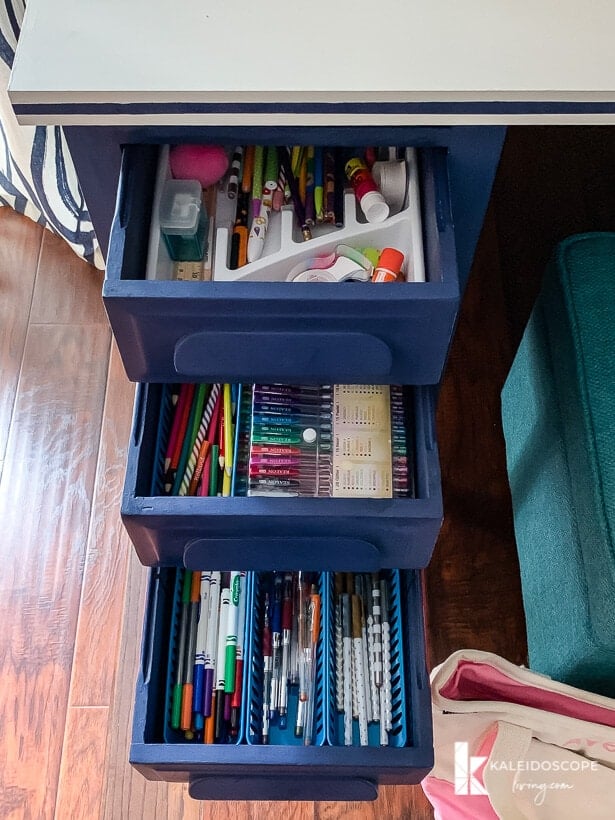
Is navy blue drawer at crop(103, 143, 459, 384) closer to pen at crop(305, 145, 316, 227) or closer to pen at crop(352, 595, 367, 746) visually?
pen at crop(305, 145, 316, 227)

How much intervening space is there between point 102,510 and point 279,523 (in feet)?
1.95

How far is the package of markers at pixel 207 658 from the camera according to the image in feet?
3.14

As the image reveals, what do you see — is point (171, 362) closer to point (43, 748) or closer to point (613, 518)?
point (613, 518)

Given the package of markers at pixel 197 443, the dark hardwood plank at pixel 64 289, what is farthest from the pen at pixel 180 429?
the dark hardwood plank at pixel 64 289

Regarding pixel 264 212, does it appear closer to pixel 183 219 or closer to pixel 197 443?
pixel 183 219

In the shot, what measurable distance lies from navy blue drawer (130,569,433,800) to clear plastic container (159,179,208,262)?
1.24 feet

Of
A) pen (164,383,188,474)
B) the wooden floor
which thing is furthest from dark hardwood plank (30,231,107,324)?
pen (164,383,188,474)

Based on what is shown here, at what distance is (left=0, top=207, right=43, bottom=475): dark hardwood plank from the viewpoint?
55.9 inches

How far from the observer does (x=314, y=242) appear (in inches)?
32.6

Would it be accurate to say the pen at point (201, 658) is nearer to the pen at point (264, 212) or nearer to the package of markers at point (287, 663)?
the package of markers at point (287, 663)

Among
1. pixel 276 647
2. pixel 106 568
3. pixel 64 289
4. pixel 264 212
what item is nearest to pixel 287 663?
pixel 276 647
